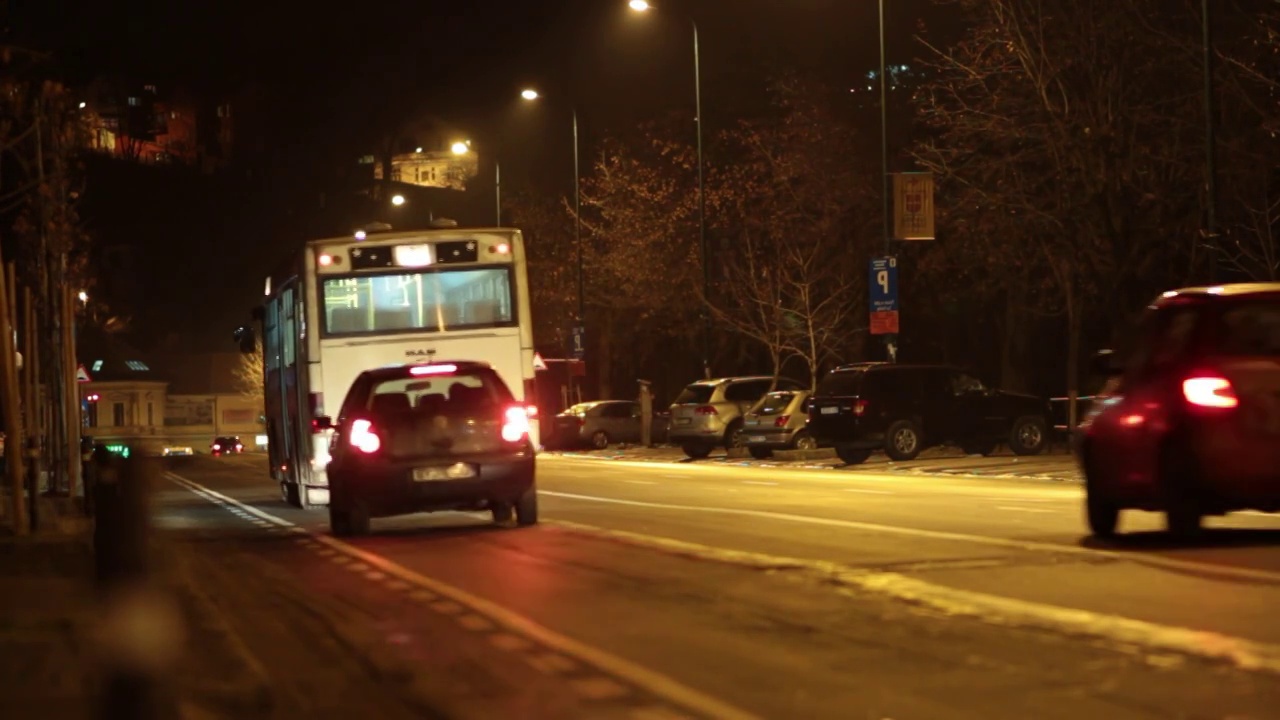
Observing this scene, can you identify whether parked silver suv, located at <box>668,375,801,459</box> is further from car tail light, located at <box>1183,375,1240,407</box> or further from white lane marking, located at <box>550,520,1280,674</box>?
car tail light, located at <box>1183,375,1240,407</box>

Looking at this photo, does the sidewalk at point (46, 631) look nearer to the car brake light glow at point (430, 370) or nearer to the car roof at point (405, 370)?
the car roof at point (405, 370)

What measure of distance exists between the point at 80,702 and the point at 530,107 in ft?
199

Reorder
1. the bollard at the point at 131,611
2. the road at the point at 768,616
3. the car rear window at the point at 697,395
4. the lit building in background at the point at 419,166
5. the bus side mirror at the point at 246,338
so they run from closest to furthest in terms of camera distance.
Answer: the bollard at the point at 131,611 → the road at the point at 768,616 → the bus side mirror at the point at 246,338 → the car rear window at the point at 697,395 → the lit building in background at the point at 419,166

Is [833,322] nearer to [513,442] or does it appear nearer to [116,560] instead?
[513,442]

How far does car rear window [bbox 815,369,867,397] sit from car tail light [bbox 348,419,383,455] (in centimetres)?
1608

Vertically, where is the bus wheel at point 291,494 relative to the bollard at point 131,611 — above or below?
below

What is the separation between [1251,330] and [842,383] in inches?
791

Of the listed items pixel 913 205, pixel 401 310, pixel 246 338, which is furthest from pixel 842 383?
pixel 401 310

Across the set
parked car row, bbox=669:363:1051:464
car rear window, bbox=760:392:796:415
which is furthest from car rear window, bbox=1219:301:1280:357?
car rear window, bbox=760:392:796:415

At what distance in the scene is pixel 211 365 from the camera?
12512cm

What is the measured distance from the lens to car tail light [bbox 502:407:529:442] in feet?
57.2

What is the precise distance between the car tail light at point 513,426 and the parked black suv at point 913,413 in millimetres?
15190

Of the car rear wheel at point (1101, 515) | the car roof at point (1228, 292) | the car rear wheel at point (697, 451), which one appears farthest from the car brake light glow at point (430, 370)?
the car rear wheel at point (697, 451)

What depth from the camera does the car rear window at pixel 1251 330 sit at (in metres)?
12.2
